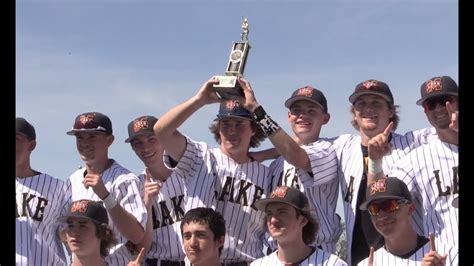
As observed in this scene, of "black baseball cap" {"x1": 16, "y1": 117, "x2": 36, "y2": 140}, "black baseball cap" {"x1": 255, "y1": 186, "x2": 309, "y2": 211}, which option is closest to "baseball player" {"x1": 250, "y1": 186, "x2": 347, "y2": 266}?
"black baseball cap" {"x1": 255, "y1": 186, "x2": 309, "y2": 211}

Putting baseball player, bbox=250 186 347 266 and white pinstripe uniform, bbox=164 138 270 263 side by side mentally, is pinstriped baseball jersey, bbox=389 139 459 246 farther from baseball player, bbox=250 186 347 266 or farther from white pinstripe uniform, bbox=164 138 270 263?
white pinstripe uniform, bbox=164 138 270 263

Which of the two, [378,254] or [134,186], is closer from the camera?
[378,254]

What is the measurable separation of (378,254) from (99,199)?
2.48 meters

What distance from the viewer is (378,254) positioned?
600cm

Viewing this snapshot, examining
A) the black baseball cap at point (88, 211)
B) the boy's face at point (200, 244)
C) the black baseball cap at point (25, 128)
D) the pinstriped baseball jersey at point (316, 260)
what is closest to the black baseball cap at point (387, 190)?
the pinstriped baseball jersey at point (316, 260)

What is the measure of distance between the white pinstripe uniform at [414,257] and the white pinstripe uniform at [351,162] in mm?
602

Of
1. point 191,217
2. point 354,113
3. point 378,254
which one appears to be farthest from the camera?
point 354,113

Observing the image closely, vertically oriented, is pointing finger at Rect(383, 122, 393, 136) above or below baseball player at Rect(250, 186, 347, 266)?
above

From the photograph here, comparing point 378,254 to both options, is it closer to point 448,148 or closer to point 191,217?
point 448,148

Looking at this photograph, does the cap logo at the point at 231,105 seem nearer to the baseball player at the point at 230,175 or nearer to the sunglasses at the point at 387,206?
the baseball player at the point at 230,175

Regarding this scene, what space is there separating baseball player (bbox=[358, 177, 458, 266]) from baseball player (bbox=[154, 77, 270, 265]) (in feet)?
4.03

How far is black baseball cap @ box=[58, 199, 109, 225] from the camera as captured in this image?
6.72 metres

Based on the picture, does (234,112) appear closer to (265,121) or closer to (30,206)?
(265,121)
